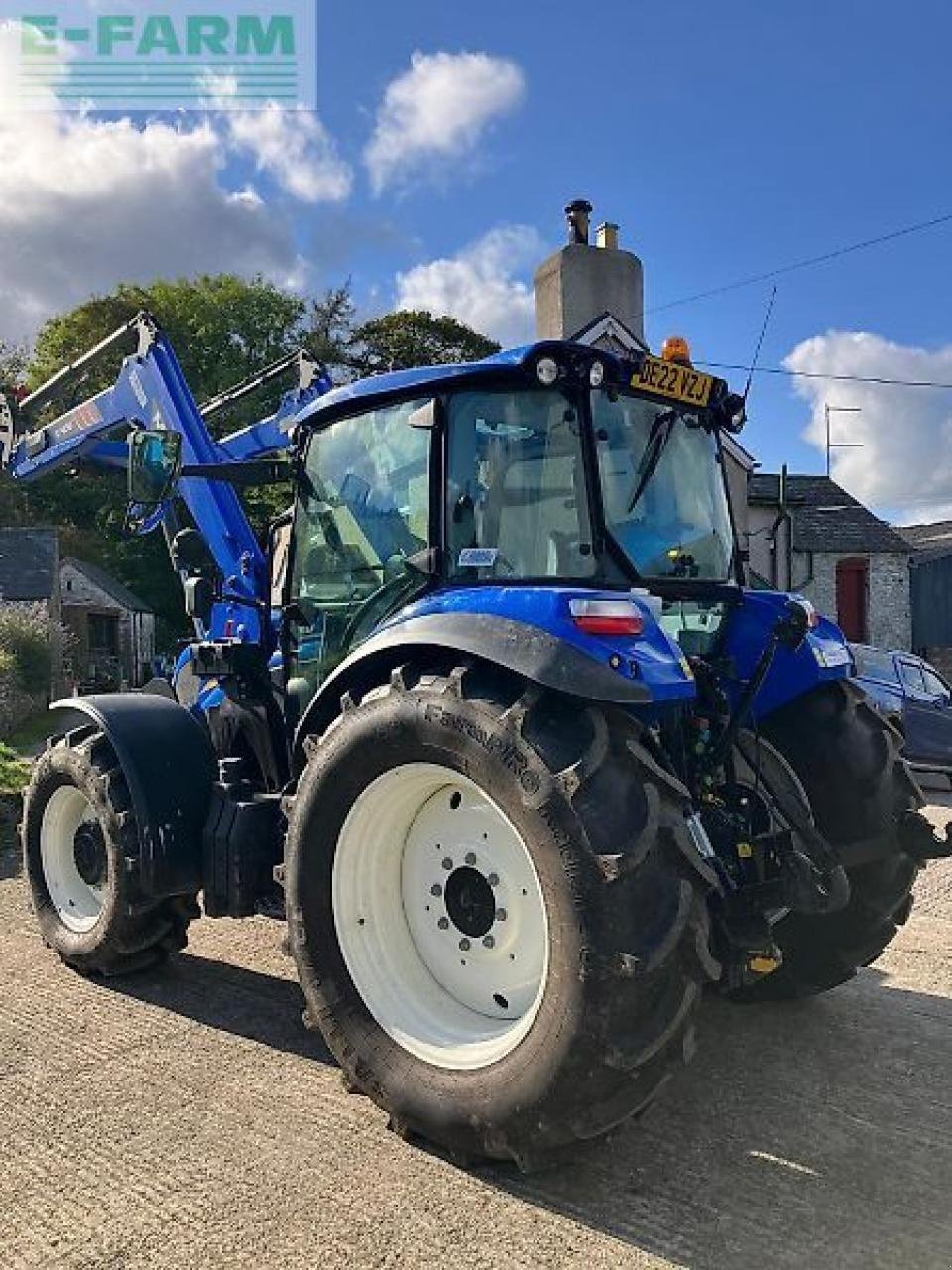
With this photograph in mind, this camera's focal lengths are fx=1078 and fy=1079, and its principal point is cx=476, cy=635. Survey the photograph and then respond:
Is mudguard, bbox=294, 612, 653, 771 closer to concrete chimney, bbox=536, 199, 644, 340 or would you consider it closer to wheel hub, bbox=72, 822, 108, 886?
wheel hub, bbox=72, 822, 108, 886

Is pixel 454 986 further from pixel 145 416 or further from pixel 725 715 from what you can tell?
pixel 145 416

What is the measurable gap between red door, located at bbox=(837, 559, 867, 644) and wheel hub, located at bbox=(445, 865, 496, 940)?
68.2 ft

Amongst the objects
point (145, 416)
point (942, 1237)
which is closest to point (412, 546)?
point (942, 1237)

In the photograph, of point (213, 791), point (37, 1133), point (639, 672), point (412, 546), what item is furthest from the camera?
point (213, 791)

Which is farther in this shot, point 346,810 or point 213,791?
point 213,791

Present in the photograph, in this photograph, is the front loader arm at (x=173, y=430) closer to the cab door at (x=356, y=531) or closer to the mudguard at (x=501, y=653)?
the cab door at (x=356, y=531)

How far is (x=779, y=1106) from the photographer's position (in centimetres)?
351

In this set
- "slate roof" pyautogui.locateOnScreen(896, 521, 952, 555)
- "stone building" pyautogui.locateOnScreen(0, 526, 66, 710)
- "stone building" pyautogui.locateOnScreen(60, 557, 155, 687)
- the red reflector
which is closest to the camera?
the red reflector

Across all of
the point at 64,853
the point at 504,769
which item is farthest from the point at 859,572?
the point at 504,769

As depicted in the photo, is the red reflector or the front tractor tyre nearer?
the front tractor tyre

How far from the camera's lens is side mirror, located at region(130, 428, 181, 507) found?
4.84m

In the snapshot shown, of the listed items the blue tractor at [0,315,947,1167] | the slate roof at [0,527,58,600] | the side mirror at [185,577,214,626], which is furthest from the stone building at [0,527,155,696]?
the blue tractor at [0,315,947,1167]

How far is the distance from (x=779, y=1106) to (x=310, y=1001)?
1.56 metres

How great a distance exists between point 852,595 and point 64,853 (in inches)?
807
